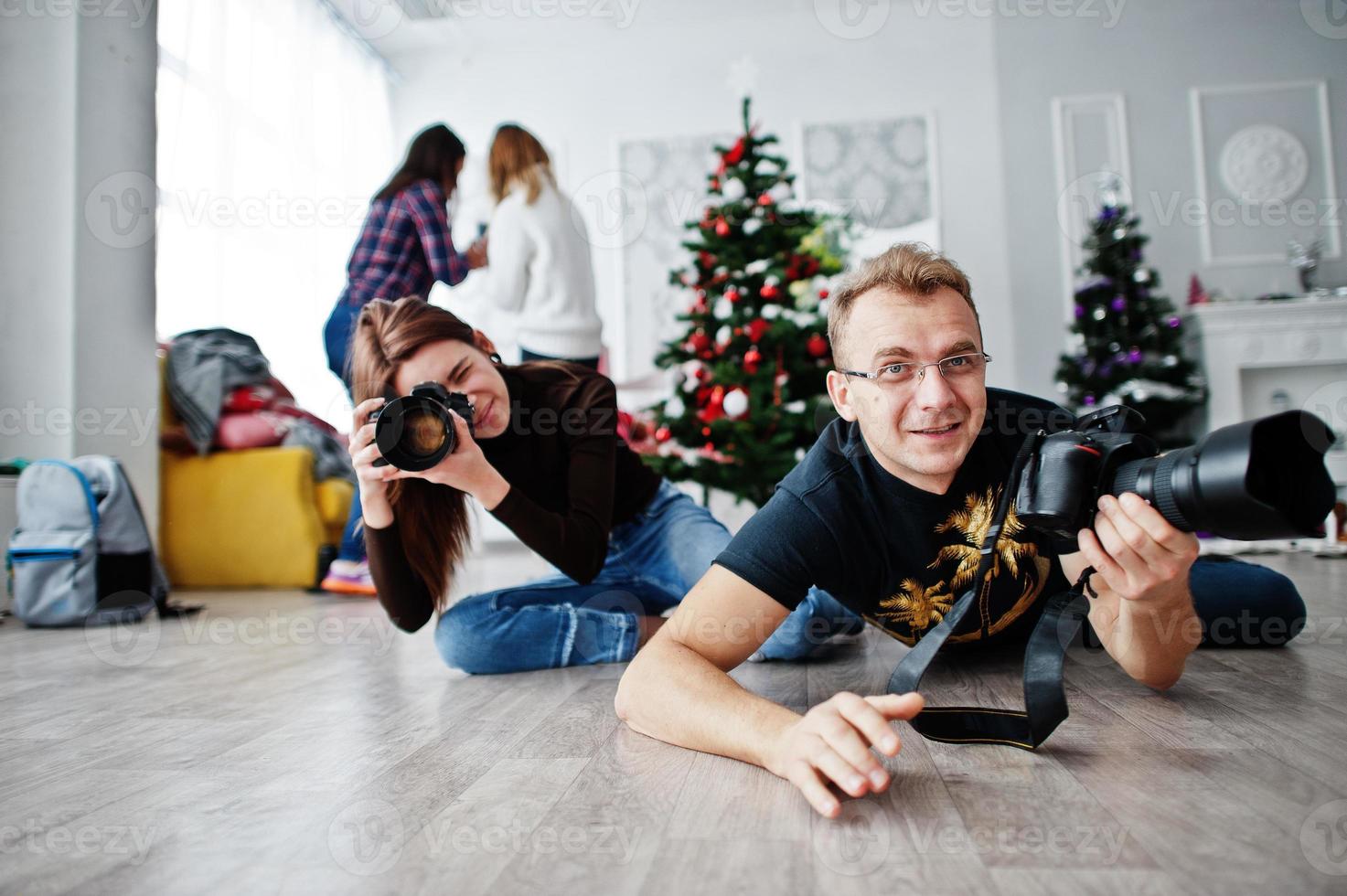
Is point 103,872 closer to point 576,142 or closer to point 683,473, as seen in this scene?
point 683,473

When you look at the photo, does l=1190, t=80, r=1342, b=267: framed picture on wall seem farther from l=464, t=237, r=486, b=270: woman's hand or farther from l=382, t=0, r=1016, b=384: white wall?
l=464, t=237, r=486, b=270: woman's hand

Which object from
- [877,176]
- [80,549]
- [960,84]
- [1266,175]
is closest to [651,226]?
[877,176]

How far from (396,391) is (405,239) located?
1530mm

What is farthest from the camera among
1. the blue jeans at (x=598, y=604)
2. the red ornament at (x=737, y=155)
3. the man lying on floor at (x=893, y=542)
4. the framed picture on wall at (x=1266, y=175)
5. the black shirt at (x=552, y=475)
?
the framed picture on wall at (x=1266, y=175)

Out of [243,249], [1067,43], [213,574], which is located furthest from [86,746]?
[1067,43]

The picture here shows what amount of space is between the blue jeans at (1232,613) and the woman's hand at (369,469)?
2.00 feet

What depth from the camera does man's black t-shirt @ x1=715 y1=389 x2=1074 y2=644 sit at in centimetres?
95

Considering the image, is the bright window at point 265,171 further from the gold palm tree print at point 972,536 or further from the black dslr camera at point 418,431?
the gold palm tree print at point 972,536

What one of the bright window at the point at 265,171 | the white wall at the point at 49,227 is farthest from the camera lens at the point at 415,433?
the bright window at the point at 265,171

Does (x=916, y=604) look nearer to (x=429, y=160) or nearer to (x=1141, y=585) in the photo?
(x=1141, y=585)

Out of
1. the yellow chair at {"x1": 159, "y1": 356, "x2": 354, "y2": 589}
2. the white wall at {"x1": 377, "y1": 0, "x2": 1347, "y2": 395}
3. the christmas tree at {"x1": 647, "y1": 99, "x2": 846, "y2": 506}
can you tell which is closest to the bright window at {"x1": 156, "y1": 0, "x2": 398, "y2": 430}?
the yellow chair at {"x1": 159, "y1": 356, "x2": 354, "y2": 589}

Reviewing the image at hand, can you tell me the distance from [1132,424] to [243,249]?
369cm

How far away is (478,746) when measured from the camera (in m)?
0.99

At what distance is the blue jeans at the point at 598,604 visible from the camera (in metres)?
1.39
